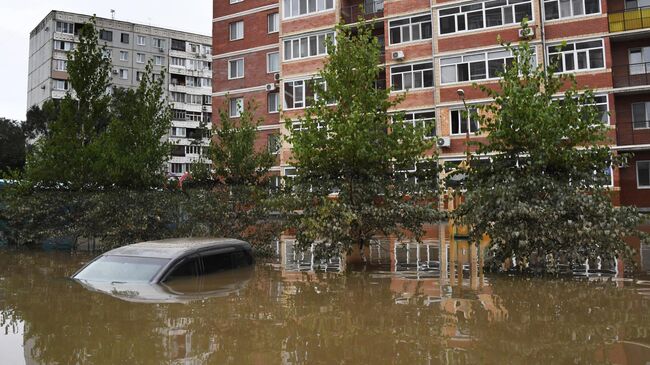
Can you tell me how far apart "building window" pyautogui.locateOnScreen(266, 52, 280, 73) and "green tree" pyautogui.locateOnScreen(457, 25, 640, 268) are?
2480cm

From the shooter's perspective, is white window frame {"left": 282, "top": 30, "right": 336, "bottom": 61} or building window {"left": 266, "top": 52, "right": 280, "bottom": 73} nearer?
white window frame {"left": 282, "top": 30, "right": 336, "bottom": 61}

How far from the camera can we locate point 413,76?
92.7 ft

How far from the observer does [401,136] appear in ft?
39.1

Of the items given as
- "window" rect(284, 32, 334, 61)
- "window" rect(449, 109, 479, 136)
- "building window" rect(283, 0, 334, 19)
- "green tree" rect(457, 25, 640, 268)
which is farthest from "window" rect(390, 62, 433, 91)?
"green tree" rect(457, 25, 640, 268)

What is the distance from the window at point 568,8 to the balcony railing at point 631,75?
3182mm

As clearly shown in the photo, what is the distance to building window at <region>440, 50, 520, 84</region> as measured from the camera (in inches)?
1012

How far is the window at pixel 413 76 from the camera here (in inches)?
1099

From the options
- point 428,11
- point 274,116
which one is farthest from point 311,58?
point 428,11

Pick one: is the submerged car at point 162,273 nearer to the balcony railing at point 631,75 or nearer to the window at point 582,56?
the window at point 582,56

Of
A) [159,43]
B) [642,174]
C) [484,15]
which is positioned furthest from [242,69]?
[159,43]

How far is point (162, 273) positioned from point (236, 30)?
1178 inches

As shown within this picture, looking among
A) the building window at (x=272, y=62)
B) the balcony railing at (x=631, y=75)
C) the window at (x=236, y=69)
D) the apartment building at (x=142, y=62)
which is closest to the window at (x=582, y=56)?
the balcony railing at (x=631, y=75)

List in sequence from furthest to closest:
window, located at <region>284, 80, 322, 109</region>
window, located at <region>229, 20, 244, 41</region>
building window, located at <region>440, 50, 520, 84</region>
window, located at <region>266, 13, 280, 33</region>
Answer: window, located at <region>229, 20, 244, 41</region> < window, located at <region>266, 13, 280, 33</region> < window, located at <region>284, 80, 322, 109</region> < building window, located at <region>440, 50, 520, 84</region>

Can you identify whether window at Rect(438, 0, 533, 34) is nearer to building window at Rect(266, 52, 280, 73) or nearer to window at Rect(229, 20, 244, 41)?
building window at Rect(266, 52, 280, 73)
